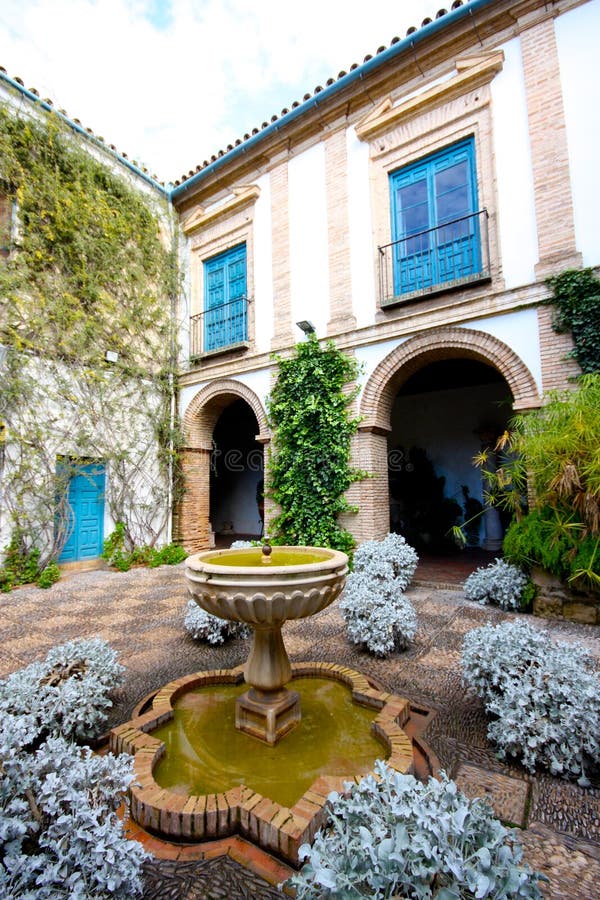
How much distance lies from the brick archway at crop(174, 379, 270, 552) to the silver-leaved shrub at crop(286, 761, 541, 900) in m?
8.17

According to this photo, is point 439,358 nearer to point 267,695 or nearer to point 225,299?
point 225,299

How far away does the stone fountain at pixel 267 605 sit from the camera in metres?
2.18

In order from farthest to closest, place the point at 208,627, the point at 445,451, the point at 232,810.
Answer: the point at 445,451
the point at 208,627
the point at 232,810

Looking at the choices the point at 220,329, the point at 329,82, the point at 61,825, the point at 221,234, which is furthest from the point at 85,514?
the point at 329,82

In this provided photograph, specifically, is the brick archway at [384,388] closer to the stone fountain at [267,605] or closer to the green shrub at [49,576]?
the stone fountain at [267,605]

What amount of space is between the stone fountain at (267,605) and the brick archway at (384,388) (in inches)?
167

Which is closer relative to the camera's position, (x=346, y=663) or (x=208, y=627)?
(x=346, y=663)

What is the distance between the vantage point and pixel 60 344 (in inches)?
299

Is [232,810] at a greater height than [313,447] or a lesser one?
lesser

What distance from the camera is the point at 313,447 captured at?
727 cm

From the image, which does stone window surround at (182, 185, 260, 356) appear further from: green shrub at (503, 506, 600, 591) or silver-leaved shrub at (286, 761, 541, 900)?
silver-leaved shrub at (286, 761, 541, 900)

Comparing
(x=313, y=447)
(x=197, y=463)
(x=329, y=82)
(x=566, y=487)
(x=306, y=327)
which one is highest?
(x=329, y=82)

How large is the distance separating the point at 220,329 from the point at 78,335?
2.83 meters

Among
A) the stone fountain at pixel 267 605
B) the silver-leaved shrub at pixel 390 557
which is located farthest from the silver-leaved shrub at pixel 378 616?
the silver-leaved shrub at pixel 390 557
